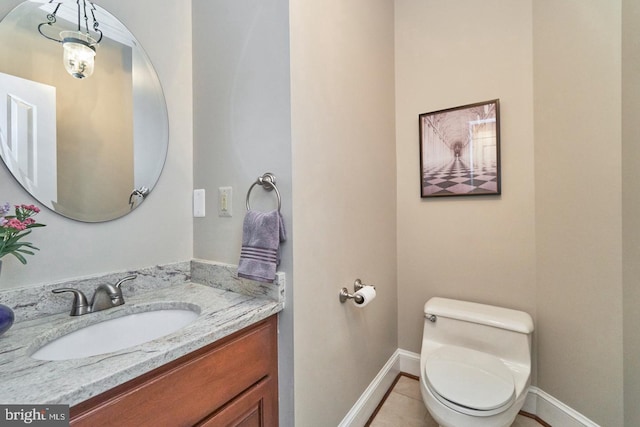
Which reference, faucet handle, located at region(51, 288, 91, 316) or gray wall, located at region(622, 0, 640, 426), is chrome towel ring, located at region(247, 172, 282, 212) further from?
gray wall, located at region(622, 0, 640, 426)

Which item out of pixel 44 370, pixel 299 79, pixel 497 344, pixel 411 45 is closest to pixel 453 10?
pixel 411 45

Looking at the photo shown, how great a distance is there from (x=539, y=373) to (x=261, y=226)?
183 cm

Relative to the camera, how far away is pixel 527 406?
4.97 feet

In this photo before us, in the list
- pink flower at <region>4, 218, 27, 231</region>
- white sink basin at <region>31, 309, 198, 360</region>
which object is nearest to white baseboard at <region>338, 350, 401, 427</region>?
white sink basin at <region>31, 309, 198, 360</region>

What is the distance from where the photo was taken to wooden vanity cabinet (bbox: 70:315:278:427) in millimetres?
571

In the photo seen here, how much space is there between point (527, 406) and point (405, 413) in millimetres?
723

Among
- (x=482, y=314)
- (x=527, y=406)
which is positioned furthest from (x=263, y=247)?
(x=527, y=406)

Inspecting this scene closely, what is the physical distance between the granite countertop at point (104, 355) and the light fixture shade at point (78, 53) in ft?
2.90

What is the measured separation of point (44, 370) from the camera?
1.81 ft

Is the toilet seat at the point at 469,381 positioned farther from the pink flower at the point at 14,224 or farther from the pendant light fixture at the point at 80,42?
the pendant light fixture at the point at 80,42

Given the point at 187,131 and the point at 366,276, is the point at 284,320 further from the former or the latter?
the point at 187,131

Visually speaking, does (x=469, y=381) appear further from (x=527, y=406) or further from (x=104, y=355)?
(x=104, y=355)

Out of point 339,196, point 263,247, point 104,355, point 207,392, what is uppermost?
point 339,196

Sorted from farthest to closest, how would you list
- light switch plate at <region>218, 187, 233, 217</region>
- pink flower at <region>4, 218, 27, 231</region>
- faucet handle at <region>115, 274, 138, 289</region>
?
light switch plate at <region>218, 187, 233, 217</region> → faucet handle at <region>115, 274, 138, 289</region> → pink flower at <region>4, 218, 27, 231</region>
